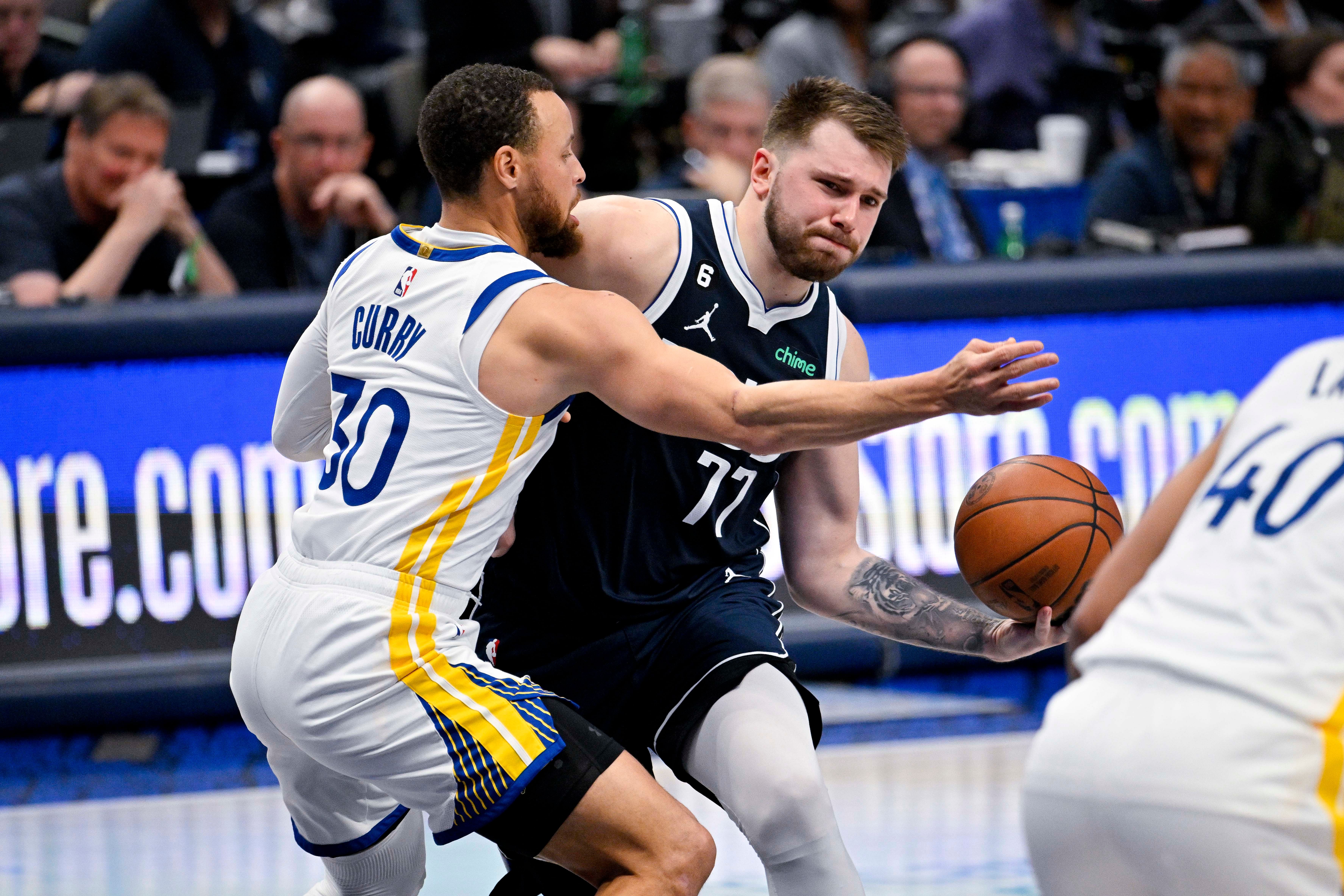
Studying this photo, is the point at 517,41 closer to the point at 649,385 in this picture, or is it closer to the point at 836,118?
the point at 836,118

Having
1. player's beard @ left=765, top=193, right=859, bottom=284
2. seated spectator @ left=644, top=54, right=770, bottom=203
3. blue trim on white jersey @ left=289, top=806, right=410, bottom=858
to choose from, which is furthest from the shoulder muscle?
seated spectator @ left=644, top=54, right=770, bottom=203

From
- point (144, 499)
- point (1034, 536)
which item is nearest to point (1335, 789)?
point (1034, 536)

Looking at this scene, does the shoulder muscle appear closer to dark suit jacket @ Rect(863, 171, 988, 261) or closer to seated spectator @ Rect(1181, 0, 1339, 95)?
dark suit jacket @ Rect(863, 171, 988, 261)

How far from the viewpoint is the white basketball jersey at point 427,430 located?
10.1 ft

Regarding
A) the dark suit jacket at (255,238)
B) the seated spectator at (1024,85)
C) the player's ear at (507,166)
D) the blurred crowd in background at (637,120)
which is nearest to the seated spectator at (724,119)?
the blurred crowd in background at (637,120)

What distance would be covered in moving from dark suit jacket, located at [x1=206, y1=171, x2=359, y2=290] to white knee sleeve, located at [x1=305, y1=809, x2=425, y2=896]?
344cm

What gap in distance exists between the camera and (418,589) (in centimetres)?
Result: 310

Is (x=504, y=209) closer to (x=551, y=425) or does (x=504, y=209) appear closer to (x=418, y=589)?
(x=551, y=425)

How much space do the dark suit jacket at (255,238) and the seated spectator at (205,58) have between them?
2.79ft

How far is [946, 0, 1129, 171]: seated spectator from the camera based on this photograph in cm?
865

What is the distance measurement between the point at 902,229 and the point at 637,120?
4.91 feet

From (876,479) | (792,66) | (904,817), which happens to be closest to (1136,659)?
(904,817)

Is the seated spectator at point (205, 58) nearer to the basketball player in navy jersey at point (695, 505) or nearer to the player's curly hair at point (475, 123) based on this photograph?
the basketball player in navy jersey at point (695, 505)

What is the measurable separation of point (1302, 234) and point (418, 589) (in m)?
5.34
